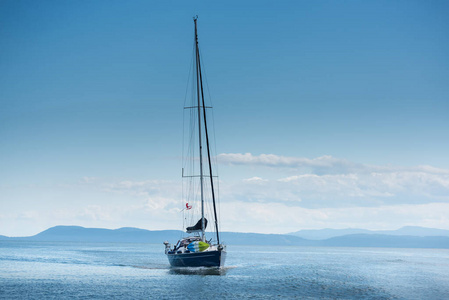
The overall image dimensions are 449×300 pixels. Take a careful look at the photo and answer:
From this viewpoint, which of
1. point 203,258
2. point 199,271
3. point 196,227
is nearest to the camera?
point 203,258

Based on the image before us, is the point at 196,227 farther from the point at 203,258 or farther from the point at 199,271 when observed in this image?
the point at 199,271

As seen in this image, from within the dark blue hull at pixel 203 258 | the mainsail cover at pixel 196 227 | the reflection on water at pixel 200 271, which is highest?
the mainsail cover at pixel 196 227

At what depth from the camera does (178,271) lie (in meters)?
65.2

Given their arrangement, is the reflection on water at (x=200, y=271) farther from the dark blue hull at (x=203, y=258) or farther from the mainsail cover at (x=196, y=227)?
the mainsail cover at (x=196, y=227)

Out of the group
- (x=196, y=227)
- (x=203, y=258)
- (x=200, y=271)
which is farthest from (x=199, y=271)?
(x=196, y=227)

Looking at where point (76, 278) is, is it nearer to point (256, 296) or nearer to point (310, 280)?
point (256, 296)

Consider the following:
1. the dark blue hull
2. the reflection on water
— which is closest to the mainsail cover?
the dark blue hull

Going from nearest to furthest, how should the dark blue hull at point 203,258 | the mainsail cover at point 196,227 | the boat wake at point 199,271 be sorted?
1. the dark blue hull at point 203,258
2. the boat wake at point 199,271
3. the mainsail cover at point 196,227

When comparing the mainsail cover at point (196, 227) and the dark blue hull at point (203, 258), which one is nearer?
the dark blue hull at point (203, 258)

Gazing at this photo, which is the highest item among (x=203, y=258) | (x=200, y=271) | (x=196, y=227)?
(x=196, y=227)

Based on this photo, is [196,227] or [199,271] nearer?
[196,227]

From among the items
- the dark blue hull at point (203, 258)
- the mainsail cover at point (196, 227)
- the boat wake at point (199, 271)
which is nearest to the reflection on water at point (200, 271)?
the boat wake at point (199, 271)

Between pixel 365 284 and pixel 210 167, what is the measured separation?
1018 inches

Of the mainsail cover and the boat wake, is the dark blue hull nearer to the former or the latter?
the boat wake
